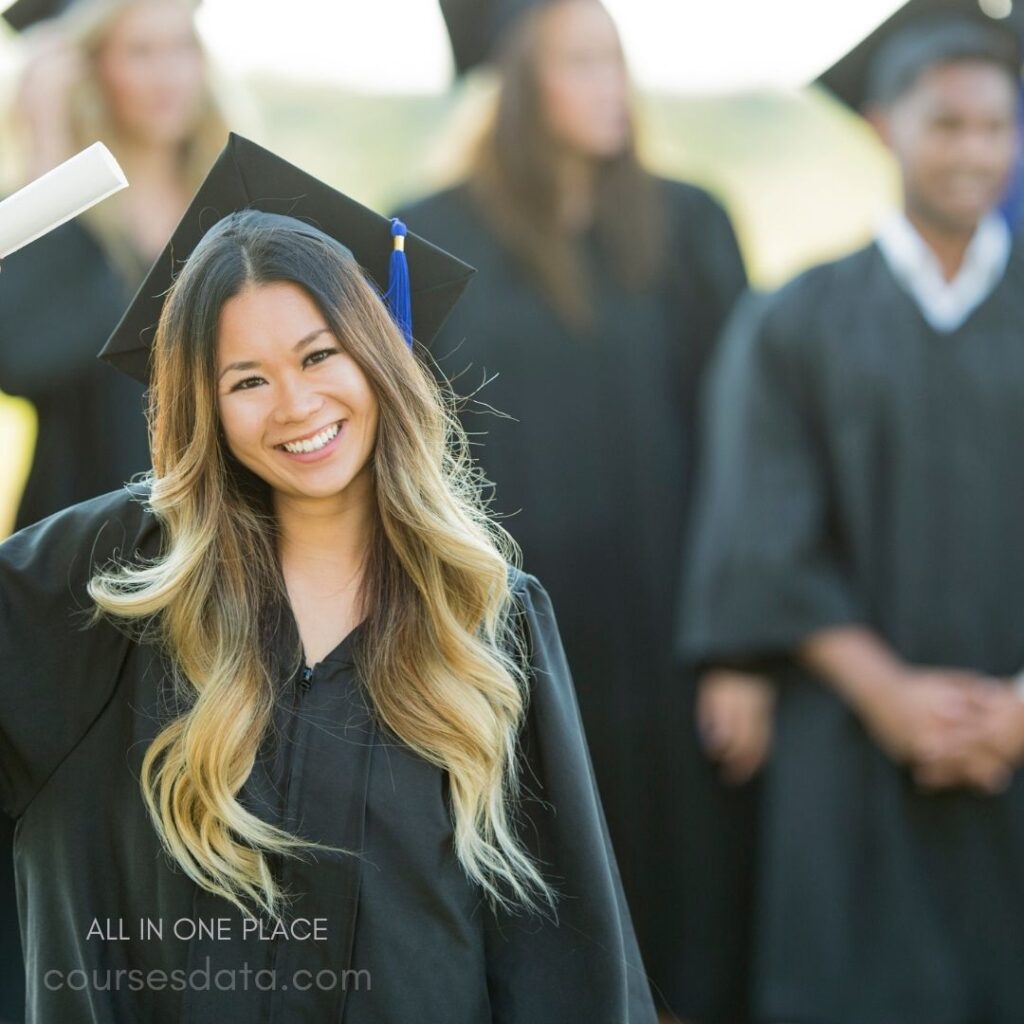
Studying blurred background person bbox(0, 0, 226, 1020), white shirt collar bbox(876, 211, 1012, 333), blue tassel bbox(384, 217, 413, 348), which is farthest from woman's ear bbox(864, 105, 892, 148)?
blue tassel bbox(384, 217, 413, 348)

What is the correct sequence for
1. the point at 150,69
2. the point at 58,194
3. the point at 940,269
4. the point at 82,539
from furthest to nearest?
the point at 150,69, the point at 940,269, the point at 82,539, the point at 58,194

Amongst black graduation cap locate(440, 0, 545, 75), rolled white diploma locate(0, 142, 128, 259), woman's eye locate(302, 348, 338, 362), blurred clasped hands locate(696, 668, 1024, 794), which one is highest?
black graduation cap locate(440, 0, 545, 75)

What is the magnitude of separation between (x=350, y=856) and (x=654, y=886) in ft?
7.71

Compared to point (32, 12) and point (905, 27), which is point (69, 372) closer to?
point (32, 12)

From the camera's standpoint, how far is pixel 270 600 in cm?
258

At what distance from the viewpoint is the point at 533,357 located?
4605 mm

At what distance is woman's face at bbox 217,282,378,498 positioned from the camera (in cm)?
245

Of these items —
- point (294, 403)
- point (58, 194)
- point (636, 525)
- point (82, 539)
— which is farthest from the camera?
point (636, 525)

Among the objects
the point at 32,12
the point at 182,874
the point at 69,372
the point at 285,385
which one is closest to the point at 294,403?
the point at 285,385

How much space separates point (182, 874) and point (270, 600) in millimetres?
422

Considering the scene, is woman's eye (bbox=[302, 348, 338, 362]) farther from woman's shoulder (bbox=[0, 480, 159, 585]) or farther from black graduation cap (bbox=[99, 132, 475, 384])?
woman's shoulder (bbox=[0, 480, 159, 585])

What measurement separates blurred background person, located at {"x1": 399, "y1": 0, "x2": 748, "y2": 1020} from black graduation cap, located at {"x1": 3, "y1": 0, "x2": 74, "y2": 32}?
104 centimetres

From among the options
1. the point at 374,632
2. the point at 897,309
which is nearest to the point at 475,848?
the point at 374,632

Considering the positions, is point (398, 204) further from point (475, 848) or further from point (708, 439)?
point (475, 848)
